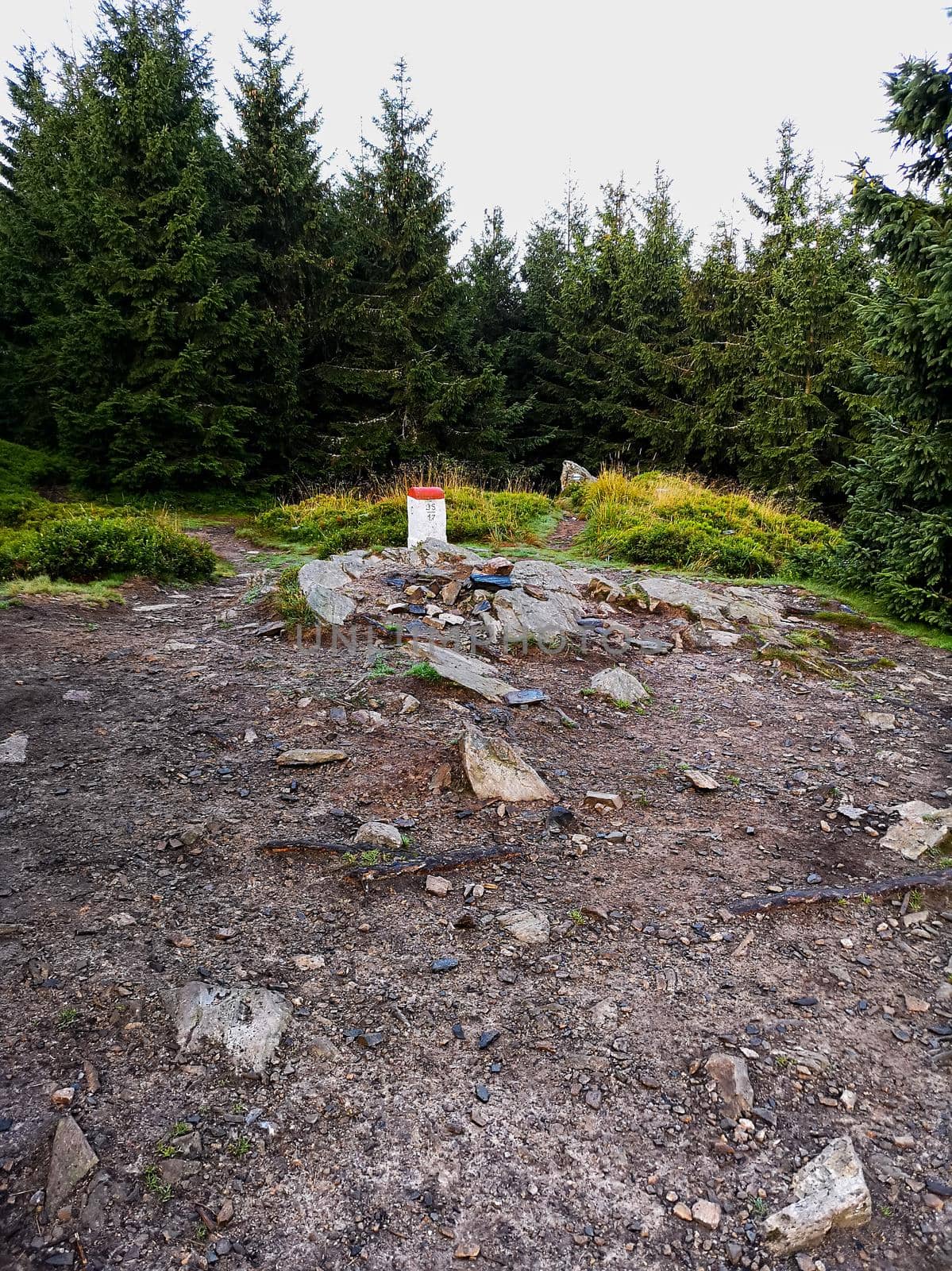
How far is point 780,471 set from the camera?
1736 centimetres

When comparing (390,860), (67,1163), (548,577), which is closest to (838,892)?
(390,860)

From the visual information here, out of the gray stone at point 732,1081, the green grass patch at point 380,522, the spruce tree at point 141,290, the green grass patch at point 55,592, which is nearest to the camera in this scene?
the gray stone at point 732,1081

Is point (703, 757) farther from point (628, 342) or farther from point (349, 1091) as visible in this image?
point (628, 342)

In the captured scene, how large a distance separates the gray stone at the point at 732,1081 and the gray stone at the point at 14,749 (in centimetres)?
374

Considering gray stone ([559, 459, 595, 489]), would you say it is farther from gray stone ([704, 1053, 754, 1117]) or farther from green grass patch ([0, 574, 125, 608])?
gray stone ([704, 1053, 754, 1117])

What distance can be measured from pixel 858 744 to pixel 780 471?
14.5m

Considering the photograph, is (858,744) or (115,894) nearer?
(115,894)

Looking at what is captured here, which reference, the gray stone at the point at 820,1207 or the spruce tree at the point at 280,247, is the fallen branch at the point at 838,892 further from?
the spruce tree at the point at 280,247

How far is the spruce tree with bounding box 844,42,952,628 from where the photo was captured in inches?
259

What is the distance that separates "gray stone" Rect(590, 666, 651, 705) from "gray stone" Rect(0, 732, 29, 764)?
3.82 meters

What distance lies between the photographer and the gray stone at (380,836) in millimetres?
3352

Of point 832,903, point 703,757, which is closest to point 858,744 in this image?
point 703,757

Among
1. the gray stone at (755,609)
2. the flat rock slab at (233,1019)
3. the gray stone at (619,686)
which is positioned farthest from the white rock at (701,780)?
the gray stone at (755,609)

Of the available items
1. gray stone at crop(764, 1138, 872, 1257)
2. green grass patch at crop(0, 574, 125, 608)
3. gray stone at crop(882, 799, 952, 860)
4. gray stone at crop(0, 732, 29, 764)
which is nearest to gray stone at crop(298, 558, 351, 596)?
green grass patch at crop(0, 574, 125, 608)
